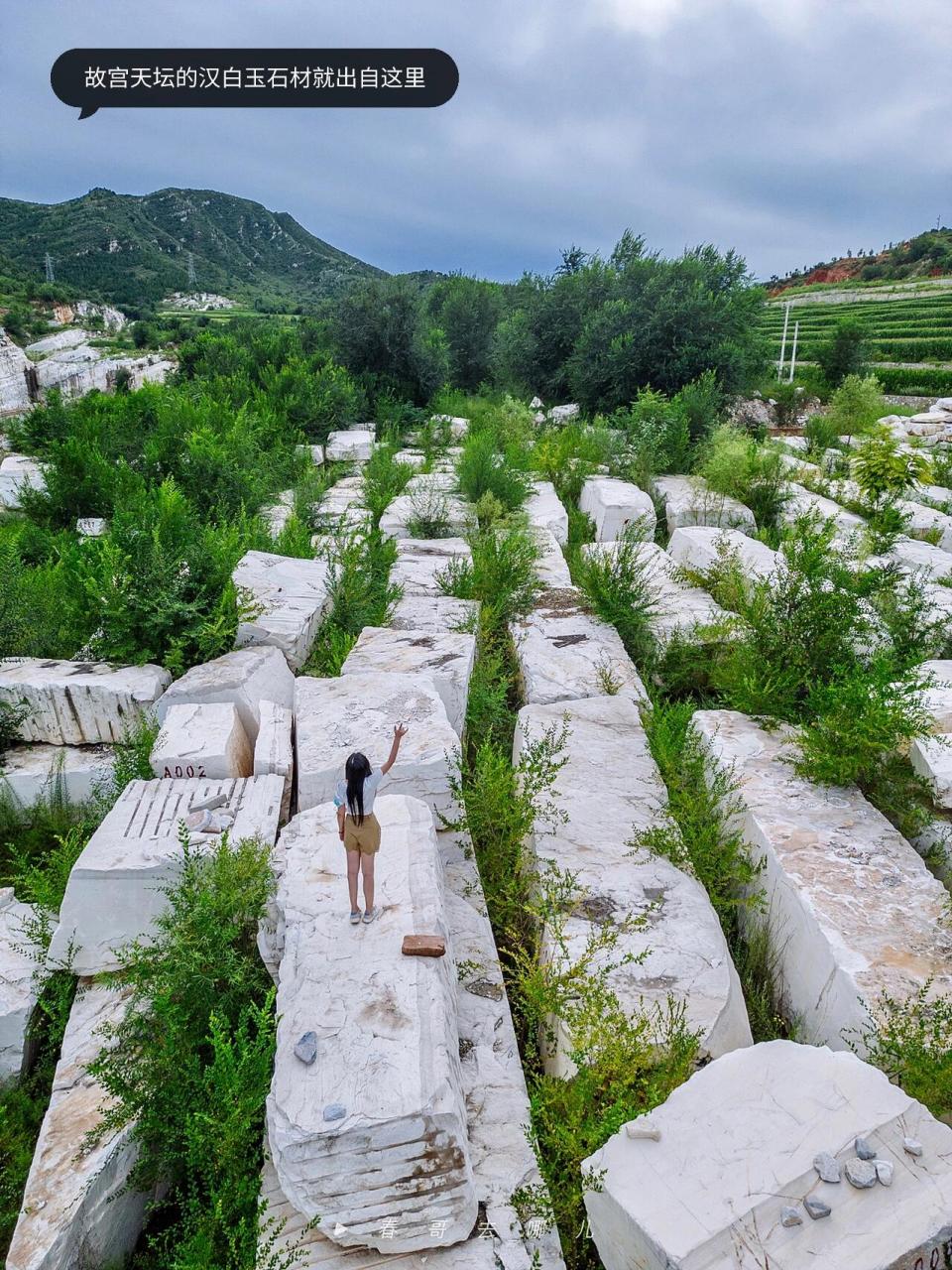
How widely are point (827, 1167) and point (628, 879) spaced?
1356 millimetres

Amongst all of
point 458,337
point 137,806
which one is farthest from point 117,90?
point 458,337

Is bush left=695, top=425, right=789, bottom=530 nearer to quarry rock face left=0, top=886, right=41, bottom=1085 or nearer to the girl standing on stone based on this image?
the girl standing on stone

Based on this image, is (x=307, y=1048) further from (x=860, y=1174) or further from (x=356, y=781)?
(x=860, y=1174)

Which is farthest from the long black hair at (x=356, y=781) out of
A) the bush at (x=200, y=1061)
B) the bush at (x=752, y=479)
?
the bush at (x=752, y=479)

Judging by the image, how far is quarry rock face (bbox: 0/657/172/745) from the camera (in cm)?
418

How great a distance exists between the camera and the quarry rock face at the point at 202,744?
12.1ft

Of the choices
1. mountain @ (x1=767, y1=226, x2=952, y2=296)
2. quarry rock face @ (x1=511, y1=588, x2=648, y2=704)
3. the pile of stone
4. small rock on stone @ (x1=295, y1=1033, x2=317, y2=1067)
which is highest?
mountain @ (x1=767, y1=226, x2=952, y2=296)

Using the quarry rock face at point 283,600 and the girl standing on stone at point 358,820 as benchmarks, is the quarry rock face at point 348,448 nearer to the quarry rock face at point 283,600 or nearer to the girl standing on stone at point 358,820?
the quarry rock face at point 283,600

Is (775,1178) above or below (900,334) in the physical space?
below

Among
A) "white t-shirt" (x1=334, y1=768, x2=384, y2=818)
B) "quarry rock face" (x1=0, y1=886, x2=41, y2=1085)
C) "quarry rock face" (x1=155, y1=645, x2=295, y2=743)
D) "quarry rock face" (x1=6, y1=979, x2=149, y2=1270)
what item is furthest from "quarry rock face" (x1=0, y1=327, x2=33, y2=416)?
"white t-shirt" (x1=334, y1=768, x2=384, y2=818)

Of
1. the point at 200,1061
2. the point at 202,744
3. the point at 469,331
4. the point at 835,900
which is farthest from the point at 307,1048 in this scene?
the point at 469,331

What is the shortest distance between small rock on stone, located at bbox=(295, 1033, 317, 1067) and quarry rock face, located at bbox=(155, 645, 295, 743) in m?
2.15

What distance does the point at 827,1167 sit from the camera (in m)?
1.95

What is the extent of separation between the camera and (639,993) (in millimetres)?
2721
